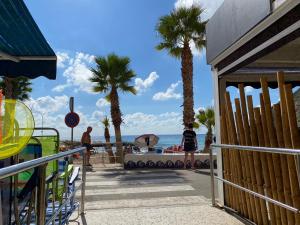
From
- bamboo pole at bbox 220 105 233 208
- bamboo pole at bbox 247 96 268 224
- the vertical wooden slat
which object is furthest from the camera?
bamboo pole at bbox 220 105 233 208

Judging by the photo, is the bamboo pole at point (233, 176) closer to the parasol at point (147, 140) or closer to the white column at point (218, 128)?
the white column at point (218, 128)

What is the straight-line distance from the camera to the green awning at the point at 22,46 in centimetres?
505

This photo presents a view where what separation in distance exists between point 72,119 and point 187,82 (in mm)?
7920

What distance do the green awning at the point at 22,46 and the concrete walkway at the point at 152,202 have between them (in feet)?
8.05

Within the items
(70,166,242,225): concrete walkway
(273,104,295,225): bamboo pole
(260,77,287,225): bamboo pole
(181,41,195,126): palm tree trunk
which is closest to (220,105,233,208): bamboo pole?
(70,166,242,225): concrete walkway

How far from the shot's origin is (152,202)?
6.86 meters

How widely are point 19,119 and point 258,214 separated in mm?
3502

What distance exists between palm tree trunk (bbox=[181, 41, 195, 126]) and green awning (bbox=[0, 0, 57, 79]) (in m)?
14.1

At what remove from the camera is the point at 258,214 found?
4.92 meters

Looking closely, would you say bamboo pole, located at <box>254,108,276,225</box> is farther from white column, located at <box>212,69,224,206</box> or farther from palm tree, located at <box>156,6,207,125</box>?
palm tree, located at <box>156,6,207,125</box>

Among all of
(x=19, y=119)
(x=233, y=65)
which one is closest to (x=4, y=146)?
(x=19, y=119)

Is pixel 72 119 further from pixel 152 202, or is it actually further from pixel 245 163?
pixel 245 163

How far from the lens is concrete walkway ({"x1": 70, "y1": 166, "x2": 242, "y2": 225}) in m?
5.41

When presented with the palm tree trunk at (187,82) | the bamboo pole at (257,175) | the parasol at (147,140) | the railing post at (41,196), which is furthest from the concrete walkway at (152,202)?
the palm tree trunk at (187,82)
